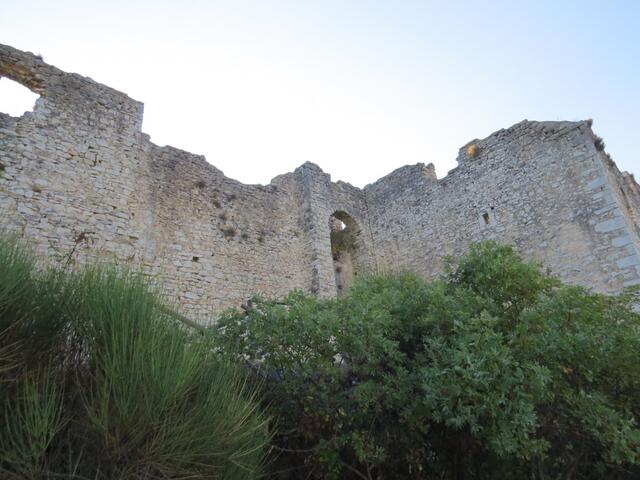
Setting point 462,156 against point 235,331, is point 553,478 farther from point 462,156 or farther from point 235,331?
point 462,156

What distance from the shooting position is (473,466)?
4.64 metres

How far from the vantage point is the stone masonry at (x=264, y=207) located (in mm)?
7352

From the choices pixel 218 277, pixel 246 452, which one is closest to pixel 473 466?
pixel 246 452

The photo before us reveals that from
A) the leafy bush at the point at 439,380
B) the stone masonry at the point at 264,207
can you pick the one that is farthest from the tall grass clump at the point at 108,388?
the stone masonry at the point at 264,207

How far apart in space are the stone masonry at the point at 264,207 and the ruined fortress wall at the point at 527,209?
0.09ft

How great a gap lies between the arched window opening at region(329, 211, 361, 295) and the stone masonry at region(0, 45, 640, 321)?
0.22 ft

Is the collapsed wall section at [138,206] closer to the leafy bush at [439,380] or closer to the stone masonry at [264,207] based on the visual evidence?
the stone masonry at [264,207]

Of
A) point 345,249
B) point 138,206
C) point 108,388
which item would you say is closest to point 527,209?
point 345,249

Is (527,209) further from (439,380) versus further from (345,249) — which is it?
(439,380)

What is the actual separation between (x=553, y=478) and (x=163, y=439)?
13.6 feet

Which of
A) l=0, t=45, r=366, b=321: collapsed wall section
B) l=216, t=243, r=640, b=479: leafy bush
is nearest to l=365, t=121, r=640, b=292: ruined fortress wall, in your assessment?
l=0, t=45, r=366, b=321: collapsed wall section

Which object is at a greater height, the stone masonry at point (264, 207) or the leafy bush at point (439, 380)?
the stone masonry at point (264, 207)

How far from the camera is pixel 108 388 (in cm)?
299

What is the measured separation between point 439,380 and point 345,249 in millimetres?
10234
